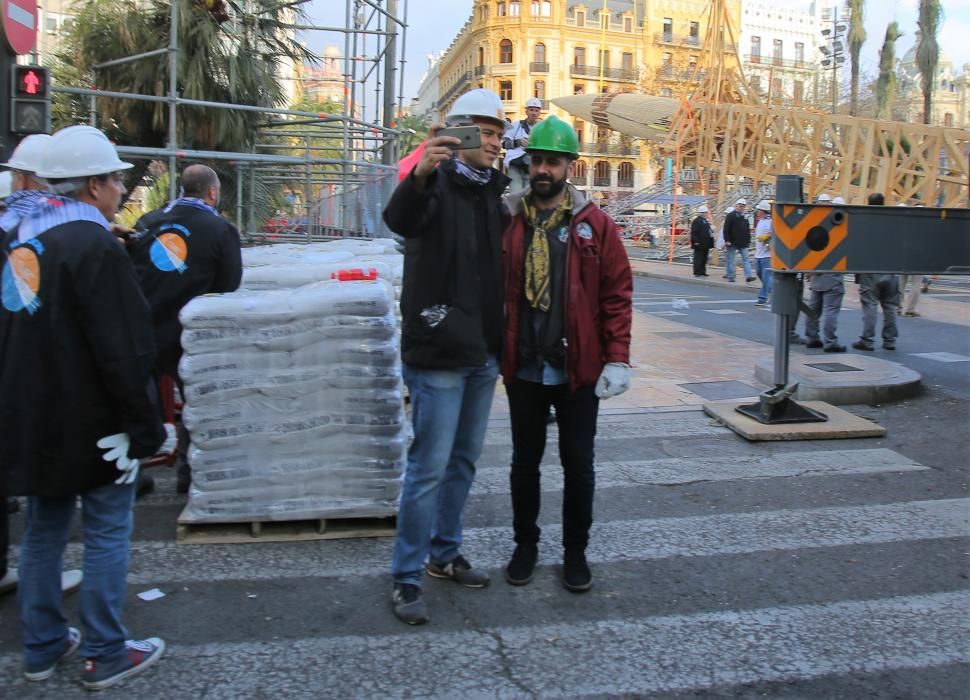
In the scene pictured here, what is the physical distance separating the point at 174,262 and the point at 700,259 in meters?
19.2

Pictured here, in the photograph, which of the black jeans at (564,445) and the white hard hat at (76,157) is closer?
the white hard hat at (76,157)

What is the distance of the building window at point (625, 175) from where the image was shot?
81.1 meters

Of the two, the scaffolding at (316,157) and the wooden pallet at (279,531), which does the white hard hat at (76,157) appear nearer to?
the wooden pallet at (279,531)

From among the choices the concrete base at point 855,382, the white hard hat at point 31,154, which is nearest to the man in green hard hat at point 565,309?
the white hard hat at point 31,154

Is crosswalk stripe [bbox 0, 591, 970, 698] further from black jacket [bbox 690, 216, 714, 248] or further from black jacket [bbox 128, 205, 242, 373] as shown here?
black jacket [bbox 690, 216, 714, 248]

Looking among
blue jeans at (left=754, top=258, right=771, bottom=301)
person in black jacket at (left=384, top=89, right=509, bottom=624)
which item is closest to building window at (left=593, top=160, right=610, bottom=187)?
blue jeans at (left=754, top=258, right=771, bottom=301)

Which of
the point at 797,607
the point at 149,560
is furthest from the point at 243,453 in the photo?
the point at 797,607

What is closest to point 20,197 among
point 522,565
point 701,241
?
point 522,565

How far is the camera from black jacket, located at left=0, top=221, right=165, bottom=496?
2.78 meters

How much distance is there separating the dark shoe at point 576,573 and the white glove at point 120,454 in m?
1.87

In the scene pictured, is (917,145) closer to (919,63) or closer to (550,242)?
(550,242)

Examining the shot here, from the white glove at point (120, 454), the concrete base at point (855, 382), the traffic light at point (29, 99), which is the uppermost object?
the traffic light at point (29, 99)

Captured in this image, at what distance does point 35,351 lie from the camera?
281 centimetres

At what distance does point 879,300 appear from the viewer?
1049cm
